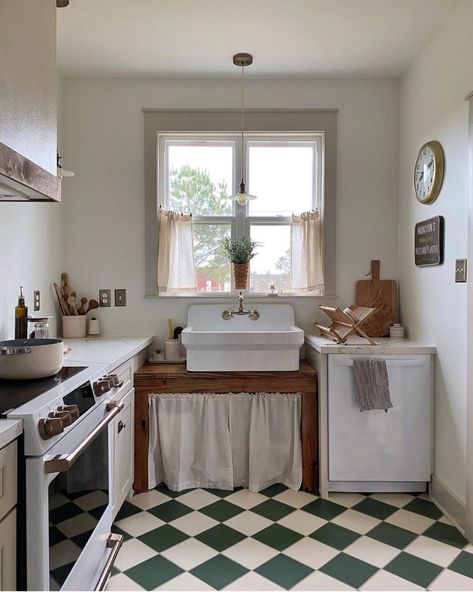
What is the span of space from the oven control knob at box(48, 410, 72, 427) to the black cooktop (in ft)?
0.30

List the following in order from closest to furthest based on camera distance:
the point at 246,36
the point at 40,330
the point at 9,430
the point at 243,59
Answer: the point at 9,430, the point at 40,330, the point at 246,36, the point at 243,59

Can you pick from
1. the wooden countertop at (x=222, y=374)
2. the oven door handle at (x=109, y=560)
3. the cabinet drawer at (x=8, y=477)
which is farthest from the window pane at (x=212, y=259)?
the cabinet drawer at (x=8, y=477)

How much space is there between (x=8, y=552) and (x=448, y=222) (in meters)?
2.34

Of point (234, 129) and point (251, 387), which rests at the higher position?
point (234, 129)

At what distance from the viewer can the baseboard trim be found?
2.21 meters

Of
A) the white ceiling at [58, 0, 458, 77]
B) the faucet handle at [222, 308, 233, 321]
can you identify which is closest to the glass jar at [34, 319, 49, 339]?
the faucet handle at [222, 308, 233, 321]

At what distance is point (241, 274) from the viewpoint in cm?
304

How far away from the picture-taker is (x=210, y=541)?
6.92 feet

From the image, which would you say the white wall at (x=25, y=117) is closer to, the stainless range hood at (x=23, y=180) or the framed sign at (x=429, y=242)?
the stainless range hood at (x=23, y=180)

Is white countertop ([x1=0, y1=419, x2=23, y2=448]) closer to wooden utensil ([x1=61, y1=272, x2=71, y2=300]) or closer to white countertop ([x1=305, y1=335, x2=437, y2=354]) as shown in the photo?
white countertop ([x1=305, y1=335, x2=437, y2=354])

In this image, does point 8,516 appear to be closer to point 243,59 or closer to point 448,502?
point 448,502

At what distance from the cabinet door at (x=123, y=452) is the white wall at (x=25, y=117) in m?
0.71

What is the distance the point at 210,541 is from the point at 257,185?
2.24m

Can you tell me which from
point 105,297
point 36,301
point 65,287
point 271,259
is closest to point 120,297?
point 105,297
